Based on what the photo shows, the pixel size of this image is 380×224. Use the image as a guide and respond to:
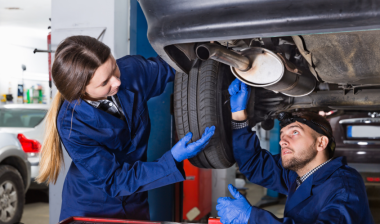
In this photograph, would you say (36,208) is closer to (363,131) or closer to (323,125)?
(323,125)

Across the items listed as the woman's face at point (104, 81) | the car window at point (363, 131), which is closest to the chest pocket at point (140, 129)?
the woman's face at point (104, 81)

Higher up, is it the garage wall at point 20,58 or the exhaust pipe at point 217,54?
the garage wall at point 20,58

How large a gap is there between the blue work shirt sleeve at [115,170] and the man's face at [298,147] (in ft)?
1.39

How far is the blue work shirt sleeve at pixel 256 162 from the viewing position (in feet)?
4.53

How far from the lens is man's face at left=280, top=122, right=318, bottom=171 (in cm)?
125

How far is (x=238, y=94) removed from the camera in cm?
135

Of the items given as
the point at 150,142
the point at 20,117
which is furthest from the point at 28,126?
the point at 150,142

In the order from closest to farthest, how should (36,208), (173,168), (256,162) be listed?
(173,168), (256,162), (36,208)

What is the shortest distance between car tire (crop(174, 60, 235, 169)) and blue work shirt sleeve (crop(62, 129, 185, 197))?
194mm

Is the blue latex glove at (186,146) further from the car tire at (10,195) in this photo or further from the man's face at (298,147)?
the car tire at (10,195)

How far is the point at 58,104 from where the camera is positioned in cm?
127

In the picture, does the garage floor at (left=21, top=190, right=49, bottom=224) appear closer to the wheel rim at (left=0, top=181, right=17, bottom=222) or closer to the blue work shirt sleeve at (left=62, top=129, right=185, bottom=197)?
the wheel rim at (left=0, top=181, right=17, bottom=222)

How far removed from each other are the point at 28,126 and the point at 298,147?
290 centimetres

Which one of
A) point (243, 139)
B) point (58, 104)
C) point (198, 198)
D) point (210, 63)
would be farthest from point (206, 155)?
point (198, 198)
